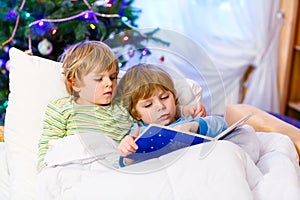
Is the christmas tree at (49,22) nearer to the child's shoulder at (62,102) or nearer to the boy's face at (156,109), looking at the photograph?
the child's shoulder at (62,102)

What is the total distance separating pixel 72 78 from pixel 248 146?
21.4 inches

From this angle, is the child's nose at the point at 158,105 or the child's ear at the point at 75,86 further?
the child's ear at the point at 75,86

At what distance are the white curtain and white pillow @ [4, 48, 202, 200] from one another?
1581 millimetres

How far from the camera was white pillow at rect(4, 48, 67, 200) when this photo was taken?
60.9 inches

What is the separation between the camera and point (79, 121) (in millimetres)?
1412

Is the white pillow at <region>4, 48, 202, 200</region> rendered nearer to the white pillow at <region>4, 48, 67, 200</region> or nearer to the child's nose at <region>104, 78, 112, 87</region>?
the white pillow at <region>4, 48, 67, 200</region>

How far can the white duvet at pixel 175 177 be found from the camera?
124cm

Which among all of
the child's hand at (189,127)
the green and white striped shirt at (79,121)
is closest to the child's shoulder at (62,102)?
the green and white striped shirt at (79,121)

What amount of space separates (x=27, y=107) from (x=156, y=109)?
49 cm

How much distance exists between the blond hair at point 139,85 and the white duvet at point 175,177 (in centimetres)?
13

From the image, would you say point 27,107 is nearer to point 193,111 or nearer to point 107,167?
point 107,167

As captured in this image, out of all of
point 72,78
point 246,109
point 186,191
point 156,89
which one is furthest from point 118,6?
point 186,191

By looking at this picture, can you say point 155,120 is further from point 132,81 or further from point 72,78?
point 72,78

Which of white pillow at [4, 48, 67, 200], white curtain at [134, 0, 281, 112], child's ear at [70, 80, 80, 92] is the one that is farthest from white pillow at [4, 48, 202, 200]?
white curtain at [134, 0, 281, 112]
